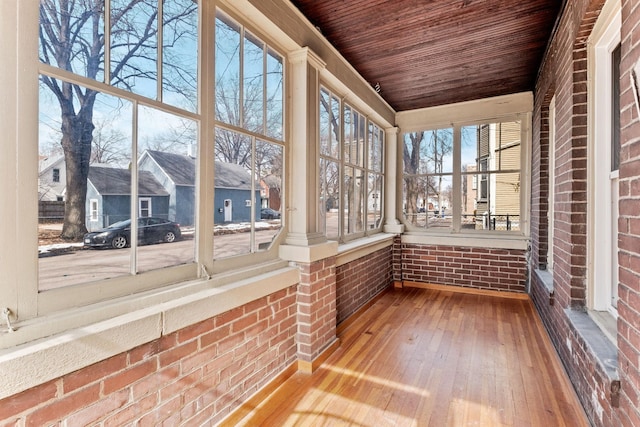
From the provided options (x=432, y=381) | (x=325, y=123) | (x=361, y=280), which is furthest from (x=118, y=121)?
(x=361, y=280)

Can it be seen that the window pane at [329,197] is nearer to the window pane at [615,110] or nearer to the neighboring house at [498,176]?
the window pane at [615,110]

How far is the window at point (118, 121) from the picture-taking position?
1150 millimetres

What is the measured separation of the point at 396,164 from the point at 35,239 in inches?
176

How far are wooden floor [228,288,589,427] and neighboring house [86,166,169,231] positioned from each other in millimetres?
1343

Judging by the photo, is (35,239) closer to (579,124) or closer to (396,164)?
(579,124)

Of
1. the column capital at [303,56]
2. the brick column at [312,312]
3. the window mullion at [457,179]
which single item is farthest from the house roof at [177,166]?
the window mullion at [457,179]

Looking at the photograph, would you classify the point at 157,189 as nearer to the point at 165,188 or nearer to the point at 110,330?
the point at 165,188

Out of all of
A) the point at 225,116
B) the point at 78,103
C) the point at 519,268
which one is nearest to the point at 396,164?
the point at 519,268

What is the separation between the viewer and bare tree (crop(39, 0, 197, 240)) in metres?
1.13

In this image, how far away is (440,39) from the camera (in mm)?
2850

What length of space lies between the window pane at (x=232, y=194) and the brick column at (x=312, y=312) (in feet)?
1.85

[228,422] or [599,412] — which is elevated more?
[599,412]

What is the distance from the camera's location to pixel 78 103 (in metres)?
1.19

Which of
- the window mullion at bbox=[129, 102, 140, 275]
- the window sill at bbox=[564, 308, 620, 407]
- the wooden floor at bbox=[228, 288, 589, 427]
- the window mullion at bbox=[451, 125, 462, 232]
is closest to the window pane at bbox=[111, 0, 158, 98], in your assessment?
the window mullion at bbox=[129, 102, 140, 275]
